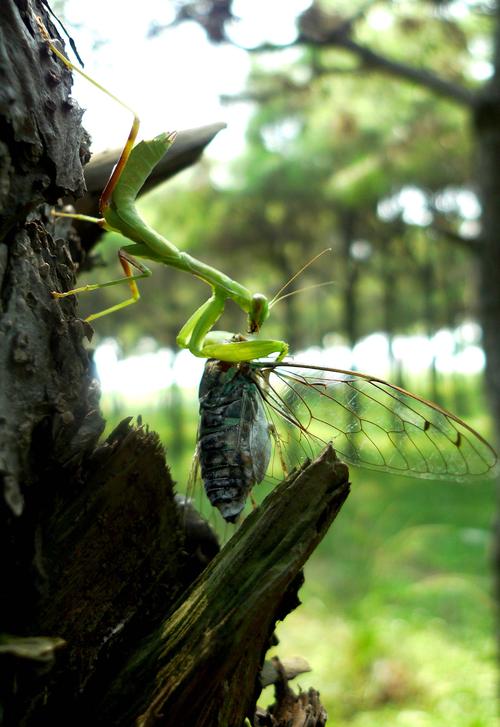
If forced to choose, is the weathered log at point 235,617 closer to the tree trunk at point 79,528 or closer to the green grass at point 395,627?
the tree trunk at point 79,528

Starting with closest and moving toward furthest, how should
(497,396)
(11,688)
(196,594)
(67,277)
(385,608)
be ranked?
(11,688)
(196,594)
(67,277)
(497,396)
(385,608)

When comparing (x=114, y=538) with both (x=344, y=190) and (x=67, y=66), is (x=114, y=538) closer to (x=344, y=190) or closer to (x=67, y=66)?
(x=67, y=66)

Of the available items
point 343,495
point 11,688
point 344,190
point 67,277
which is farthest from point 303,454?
point 344,190

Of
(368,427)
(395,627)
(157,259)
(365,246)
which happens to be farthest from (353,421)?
(365,246)

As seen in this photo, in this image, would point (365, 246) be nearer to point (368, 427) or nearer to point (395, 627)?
point (395, 627)

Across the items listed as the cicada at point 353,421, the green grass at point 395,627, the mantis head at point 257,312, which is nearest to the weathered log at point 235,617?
the cicada at point 353,421

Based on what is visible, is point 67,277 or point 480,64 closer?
point 67,277

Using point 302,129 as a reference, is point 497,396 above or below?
below
